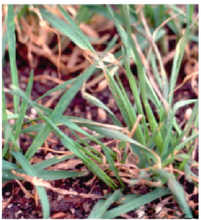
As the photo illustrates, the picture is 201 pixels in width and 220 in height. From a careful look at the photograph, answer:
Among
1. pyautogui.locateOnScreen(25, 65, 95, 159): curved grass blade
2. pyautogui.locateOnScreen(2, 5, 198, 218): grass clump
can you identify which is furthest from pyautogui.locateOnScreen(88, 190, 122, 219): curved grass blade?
pyautogui.locateOnScreen(25, 65, 95, 159): curved grass blade

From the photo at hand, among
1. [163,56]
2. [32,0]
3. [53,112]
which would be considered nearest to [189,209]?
[53,112]

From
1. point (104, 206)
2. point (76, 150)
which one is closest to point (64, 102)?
point (76, 150)

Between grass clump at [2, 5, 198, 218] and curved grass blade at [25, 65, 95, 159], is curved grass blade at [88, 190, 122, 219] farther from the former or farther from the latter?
curved grass blade at [25, 65, 95, 159]

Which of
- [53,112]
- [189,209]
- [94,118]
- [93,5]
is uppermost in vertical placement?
[93,5]

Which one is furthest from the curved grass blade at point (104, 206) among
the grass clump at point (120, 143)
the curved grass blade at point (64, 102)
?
the curved grass blade at point (64, 102)

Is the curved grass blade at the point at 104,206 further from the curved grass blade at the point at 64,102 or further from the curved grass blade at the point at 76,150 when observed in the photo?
the curved grass blade at the point at 64,102

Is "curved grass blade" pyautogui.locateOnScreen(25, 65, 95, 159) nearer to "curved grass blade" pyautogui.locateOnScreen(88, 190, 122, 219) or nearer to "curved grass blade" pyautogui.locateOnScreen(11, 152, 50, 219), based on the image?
"curved grass blade" pyautogui.locateOnScreen(11, 152, 50, 219)

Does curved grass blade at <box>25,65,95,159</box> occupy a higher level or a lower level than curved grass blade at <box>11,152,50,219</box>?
higher

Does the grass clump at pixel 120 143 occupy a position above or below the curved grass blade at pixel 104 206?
above

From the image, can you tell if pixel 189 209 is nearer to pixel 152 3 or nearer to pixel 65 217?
pixel 65 217

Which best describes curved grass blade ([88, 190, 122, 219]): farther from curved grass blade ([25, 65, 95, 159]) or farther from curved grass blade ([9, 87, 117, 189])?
curved grass blade ([25, 65, 95, 159])

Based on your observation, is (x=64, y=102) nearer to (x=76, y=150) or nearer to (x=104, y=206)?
(x=76, y=150)
